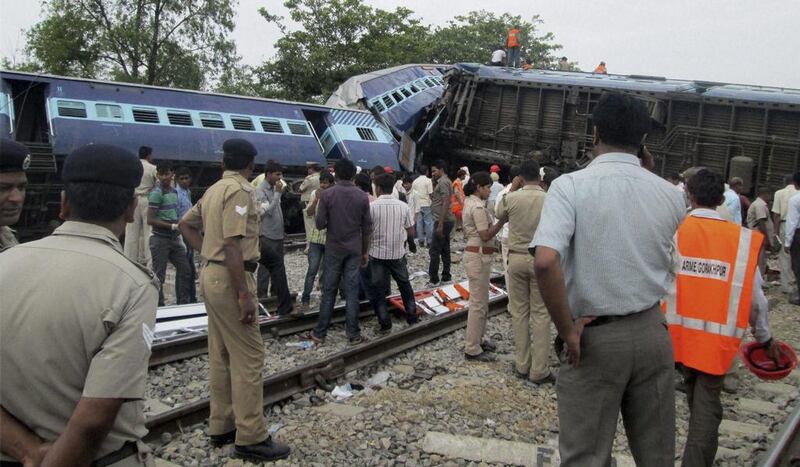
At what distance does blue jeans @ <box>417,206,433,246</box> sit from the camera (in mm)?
13773

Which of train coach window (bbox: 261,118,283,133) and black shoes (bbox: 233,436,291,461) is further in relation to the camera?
train coach window (bbox: 261,118,283,133)

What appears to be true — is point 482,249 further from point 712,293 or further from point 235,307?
point 712,293

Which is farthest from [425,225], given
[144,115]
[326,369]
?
[326,369]

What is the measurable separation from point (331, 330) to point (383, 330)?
603 millimetres

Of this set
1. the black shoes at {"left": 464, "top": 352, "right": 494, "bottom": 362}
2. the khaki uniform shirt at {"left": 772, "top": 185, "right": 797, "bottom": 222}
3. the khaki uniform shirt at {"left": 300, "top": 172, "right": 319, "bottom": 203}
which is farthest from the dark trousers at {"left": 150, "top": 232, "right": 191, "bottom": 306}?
the khaki uniform shirt at {"left": 772, "top": 185, "right": 797, "bottom": 222}

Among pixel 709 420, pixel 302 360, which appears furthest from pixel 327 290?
pixel 709 420

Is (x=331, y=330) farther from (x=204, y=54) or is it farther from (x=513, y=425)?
(x=204, y=54)

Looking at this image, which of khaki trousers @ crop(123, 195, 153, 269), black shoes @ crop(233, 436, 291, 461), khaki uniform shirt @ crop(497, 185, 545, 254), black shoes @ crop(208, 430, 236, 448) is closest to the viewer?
black shoes @ crop(233, 436, 291, 461)

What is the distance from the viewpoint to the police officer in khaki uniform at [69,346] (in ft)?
5.56

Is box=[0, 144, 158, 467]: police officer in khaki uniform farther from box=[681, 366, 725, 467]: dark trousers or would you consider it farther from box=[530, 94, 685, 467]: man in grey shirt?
box=[681, 366, 725, 467]: dark trousers

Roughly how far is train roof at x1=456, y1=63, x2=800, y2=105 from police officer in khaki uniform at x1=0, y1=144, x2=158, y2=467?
54.3ft

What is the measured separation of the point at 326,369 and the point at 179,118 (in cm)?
923

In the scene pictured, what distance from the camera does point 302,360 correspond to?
20.9ft

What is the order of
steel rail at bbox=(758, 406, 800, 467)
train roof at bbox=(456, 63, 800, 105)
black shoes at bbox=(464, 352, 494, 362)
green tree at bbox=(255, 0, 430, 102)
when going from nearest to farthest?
steel rail at bbox=(758, 406, 800, 467), black shoes at bbox=(464, 352, 494, 362), train roof at bbox=(456, 63, 800, 105), green tree at bbox=(255, 0, 430, 102)
